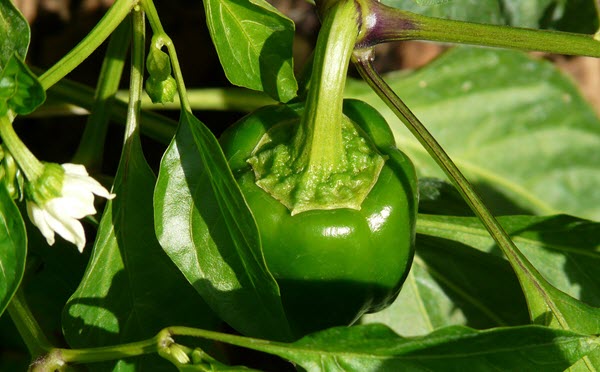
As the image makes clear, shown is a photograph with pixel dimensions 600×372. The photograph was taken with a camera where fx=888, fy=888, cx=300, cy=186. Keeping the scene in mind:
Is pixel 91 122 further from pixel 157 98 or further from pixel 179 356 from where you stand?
pixel 179 356

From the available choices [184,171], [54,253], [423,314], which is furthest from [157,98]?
[423,314]

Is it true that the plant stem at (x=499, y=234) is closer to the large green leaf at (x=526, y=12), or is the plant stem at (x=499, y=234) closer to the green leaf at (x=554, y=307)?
the green leaf at (x=554, y=307)

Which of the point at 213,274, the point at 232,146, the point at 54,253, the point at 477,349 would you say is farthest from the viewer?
the point at 54,253

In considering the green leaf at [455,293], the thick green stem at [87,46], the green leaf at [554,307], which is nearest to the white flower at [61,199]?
the thick green stem at [87,46]

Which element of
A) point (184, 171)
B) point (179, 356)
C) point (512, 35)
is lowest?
point (179, 356)

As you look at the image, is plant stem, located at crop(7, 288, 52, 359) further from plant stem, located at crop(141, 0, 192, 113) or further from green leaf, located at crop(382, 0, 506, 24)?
green leaf, located at crop(382, 0, 506, 24)

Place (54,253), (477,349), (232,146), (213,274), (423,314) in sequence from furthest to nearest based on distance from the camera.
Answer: (423,314), (54,253), (232,146), (213,274), (477,349)

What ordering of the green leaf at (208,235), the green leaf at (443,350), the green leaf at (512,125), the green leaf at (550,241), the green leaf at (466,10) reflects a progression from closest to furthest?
the green leaf at (443,350) < the green leaf at (208,235) < the green leaf at (550,241) < the green leaf at (466,10) < the green leaf at (512,125)
